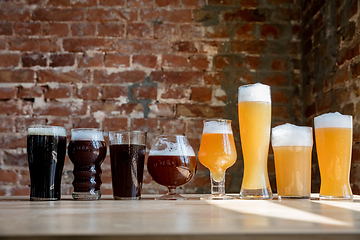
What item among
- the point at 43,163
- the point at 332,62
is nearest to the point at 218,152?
the point at 43,163

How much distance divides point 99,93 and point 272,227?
1.66 meters

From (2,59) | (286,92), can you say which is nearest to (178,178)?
(286,92)

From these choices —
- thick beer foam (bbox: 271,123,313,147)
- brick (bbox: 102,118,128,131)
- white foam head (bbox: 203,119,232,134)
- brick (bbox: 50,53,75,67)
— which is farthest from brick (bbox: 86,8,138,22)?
thick beer foam (bbox: 271,123,313,147)

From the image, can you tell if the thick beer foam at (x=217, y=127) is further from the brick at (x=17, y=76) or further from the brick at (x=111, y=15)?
the brick at (x=17, y=76)

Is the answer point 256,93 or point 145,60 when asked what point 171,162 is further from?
point 145,60

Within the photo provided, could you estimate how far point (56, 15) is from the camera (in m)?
2.05

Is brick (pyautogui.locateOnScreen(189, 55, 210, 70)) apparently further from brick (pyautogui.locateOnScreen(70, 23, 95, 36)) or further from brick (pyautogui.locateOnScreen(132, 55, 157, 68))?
brick (pyautogui.locateOnScreen(70, 23, 95, 36))

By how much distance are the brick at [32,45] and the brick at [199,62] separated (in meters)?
0.73

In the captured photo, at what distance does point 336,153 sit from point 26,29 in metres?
1.73

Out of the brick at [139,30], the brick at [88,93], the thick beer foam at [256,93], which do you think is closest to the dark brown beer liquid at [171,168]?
the thick beer foam at [256,93]

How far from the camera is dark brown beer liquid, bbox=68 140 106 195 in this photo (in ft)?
3.24

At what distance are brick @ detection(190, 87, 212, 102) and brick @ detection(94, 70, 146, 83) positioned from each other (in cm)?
28

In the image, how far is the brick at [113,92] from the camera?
2.01 m

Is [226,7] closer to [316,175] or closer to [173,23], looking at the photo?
[173,23]
